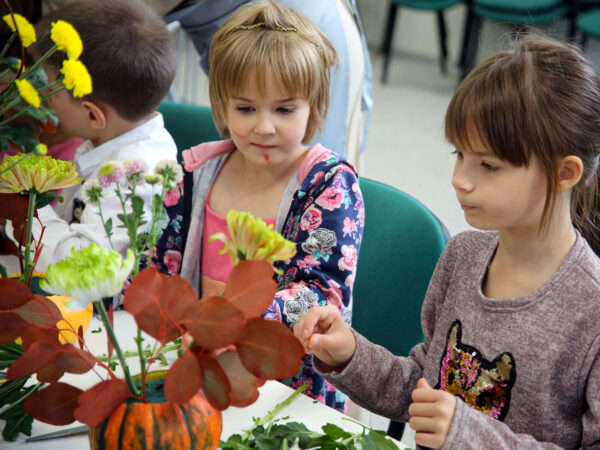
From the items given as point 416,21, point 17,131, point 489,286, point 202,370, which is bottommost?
point 416,21

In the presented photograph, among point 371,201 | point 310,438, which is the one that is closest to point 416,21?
point 371,201

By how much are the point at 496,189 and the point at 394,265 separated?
457 mm

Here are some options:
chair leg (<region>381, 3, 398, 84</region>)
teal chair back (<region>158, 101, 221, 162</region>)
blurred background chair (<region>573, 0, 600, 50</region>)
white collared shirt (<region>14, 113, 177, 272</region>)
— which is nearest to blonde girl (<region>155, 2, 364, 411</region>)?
white collared shirt (<region>14, 113, 177, 272</region>)

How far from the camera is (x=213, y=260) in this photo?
1359 mm

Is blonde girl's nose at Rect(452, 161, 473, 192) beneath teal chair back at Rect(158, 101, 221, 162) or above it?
above

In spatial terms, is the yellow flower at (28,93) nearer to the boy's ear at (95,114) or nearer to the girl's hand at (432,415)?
the girl's hand at (432,415)

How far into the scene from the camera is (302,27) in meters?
1.26

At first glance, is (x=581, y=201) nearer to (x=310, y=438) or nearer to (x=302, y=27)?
(x=310, y=438)

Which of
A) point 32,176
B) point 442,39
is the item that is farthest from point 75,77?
point 442,39

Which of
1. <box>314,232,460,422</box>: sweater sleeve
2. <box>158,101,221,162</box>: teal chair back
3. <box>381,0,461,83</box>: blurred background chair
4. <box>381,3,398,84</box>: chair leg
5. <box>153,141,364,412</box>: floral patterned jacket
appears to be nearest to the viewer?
<box>314,232,460,422</box>: sweater sleeve

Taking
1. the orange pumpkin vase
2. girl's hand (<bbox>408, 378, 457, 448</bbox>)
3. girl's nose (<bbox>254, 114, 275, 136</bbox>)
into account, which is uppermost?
girl's nose (<bbox>254, 114, 275, 136</bbox>)

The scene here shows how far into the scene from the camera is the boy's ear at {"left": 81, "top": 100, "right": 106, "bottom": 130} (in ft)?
4.94

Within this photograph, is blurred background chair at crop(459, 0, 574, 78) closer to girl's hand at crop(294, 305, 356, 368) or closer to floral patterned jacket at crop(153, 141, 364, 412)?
floral patterned jacket at crop(153, 141, 364, 412)

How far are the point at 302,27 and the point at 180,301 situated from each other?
0.83 meters
